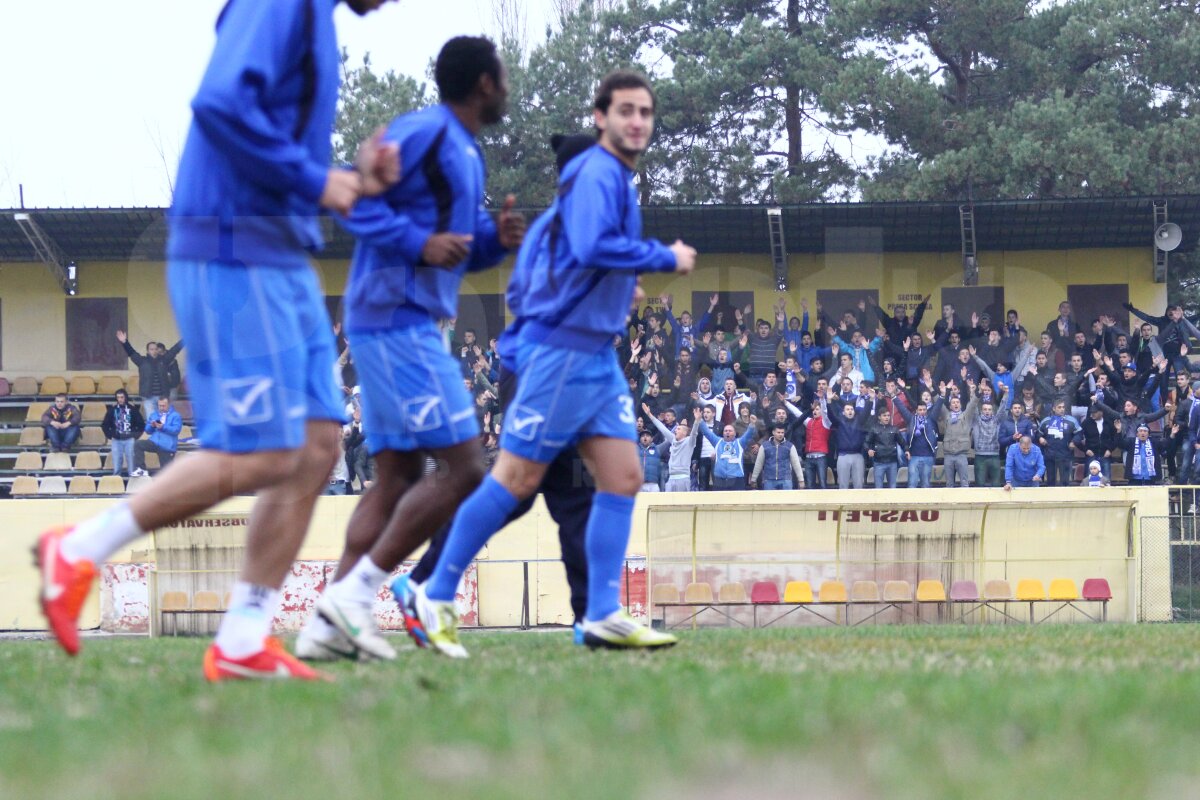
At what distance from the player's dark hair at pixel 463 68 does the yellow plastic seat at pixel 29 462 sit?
22.8 m

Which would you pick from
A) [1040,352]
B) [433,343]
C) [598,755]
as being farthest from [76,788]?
[1040,352]

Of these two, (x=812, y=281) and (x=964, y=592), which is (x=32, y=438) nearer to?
(x=812, y=281)

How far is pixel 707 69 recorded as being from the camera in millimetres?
36750

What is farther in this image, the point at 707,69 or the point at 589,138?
the point at 707,69

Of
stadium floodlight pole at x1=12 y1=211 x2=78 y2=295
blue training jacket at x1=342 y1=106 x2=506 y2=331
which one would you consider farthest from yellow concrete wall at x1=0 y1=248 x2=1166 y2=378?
blue training jacket at x1=342 y1=106 x2=506 y2=331

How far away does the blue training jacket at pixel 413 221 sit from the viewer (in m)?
5.48

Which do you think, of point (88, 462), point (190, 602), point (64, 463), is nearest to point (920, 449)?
point (190, 602)

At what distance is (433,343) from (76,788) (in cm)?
316

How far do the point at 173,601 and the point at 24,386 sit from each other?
38.7 ft

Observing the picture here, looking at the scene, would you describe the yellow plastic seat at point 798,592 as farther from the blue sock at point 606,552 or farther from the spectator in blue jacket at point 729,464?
the blue sock at point 606,552

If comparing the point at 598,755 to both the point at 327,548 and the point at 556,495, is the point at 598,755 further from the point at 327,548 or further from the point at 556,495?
the point at 327,548

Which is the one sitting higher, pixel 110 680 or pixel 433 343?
pixel 433 343

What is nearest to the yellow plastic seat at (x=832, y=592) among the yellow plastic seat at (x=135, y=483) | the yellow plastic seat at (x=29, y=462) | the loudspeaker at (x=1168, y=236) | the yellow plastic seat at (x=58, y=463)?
the yellow plastic seat at (x=135, y=483)

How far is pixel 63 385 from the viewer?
1210 inches
